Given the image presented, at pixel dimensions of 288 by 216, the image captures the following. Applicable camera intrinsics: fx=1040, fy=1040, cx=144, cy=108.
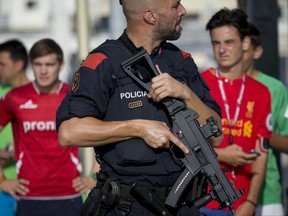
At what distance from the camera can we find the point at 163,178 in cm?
593

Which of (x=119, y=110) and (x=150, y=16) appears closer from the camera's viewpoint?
(x=119, y=110)

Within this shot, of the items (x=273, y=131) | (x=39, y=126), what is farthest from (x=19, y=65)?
(x=273, y=131)

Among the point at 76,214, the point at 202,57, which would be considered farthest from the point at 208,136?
the point at 202,57

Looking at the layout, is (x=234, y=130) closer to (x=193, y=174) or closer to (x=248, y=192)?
(x=248, y=192)

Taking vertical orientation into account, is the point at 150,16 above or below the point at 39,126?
above

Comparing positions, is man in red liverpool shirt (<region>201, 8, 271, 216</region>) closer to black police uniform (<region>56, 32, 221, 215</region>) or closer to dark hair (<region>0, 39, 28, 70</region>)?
black police uniform (<region>56, 32, 221, 215</region>)

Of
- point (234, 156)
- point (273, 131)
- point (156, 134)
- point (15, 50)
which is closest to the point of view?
point (156, 134)

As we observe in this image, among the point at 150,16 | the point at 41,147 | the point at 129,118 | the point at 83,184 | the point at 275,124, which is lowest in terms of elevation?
the point at 83,184

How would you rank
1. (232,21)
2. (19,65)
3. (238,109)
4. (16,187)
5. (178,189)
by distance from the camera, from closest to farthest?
(178,189)
(238,109)
(232,21)
(16,187)
(19,65)

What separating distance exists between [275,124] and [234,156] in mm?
1364

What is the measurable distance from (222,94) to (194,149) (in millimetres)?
1943

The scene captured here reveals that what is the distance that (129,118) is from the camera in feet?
19.3

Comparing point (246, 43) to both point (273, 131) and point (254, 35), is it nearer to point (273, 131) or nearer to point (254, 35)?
point (254, 35)

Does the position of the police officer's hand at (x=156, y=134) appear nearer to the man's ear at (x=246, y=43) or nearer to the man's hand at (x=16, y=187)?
the man's ear at (x=246, y=43)
